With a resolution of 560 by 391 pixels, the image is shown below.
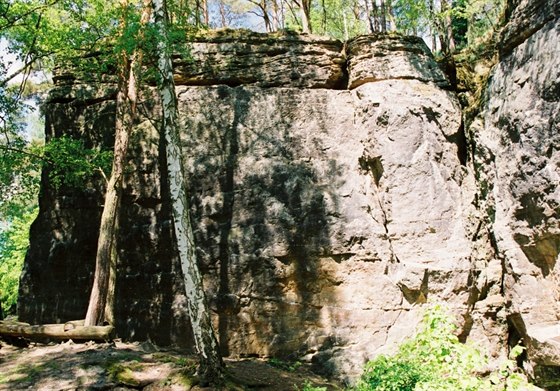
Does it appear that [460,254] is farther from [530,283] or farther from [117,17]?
[117,17]

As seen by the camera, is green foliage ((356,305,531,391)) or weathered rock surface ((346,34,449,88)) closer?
green foliage ((356,305,531,391))

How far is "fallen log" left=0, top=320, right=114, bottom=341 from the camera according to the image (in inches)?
347

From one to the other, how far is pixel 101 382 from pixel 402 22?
58.5 feet

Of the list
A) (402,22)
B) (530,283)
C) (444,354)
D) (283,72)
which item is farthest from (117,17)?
(402,22)

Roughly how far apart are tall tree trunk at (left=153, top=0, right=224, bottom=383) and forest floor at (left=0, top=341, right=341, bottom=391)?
0.41 meters

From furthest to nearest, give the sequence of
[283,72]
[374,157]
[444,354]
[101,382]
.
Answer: [283,72]
[374,157]
[101,382]
[444,354]

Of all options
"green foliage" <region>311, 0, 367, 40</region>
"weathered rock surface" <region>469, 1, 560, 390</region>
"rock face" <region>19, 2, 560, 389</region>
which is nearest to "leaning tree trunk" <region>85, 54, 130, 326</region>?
"rock face" <region>19, 2, 560, 389</region>

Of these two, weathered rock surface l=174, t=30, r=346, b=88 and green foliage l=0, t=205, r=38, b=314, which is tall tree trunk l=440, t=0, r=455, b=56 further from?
green foliage l=0, t=205, r=38, b=314

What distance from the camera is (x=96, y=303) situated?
363 inches

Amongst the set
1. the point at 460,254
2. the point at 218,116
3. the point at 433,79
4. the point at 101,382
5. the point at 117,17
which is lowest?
the point at 101,382

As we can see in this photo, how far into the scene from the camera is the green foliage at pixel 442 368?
4730 millimetres

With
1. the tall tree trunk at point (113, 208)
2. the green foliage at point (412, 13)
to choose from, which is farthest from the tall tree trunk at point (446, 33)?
the tall tree trunk at point (113, 208)

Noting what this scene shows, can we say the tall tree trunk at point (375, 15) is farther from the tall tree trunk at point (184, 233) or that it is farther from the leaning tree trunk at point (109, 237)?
the tall tree trunk at point (184, 233)

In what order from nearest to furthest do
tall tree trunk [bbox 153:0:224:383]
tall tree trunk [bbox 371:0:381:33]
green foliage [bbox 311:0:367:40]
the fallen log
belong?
tall tree trunk [bbox 153:0:224:383], the fallen log, tall tree trunk [bbox 371:0:381:33], green foliage [bbox 311:0:367:40]
